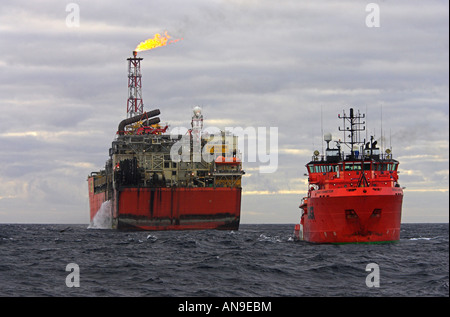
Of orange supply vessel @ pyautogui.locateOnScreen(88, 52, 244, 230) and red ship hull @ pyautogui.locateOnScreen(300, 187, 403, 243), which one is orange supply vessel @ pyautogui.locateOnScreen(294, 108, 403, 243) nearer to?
red ship hull @ pyautogui.locateOnScreen(300, 187, 403, 243)

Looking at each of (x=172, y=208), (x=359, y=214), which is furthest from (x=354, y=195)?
(x=172, y=208)

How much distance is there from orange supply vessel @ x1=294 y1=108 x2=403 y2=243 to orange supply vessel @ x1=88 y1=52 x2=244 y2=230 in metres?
38.6

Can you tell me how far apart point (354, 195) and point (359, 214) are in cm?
191

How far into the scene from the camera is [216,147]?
10938cm

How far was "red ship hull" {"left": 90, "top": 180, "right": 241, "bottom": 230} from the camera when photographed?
103625 millimetres

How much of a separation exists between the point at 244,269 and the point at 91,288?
1122 centimetres

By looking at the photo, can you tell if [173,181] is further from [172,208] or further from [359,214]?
[359,214]

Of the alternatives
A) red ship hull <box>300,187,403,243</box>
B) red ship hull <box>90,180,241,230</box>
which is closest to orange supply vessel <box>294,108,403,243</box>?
red ship hull <box>300,187,403,243</box>

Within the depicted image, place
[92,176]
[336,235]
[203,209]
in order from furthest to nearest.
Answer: [92,176]
[203,209]
[336,235]

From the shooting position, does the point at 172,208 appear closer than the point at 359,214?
No

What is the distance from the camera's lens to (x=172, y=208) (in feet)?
341

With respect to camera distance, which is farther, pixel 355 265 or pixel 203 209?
pixel 203 209
